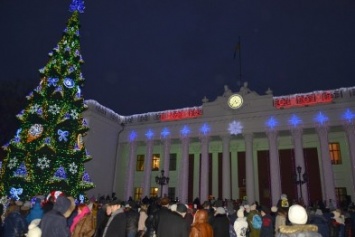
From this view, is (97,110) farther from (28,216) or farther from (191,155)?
(28,216)

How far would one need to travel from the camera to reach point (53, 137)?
17.1 metres

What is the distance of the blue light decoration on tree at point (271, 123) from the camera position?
25703 mm

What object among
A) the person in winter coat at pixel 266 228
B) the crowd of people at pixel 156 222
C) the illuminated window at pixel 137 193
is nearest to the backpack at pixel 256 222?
the crowd of people at pixel 156 222

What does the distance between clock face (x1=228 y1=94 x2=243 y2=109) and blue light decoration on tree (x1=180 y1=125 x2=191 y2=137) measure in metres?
5.16

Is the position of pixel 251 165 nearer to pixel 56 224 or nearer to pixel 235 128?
pixel 235 128

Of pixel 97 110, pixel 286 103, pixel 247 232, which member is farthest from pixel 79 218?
pixel 97 110

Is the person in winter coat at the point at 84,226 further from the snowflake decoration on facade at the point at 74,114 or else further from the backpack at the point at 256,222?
the snowflake decoration on facade at the point at 74,114

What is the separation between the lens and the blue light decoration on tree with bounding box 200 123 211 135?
1112 inches

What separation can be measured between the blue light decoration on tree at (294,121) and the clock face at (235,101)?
4.80 meters

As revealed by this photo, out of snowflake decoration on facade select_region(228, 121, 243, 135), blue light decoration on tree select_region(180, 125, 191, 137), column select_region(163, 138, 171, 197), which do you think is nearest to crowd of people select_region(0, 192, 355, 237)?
snowflake decoration on facade select_region(228, 121, 243, 135)

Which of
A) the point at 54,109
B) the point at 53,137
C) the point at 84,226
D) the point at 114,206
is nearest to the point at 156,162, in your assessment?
the point at 53,137

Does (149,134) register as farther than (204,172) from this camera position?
Yes

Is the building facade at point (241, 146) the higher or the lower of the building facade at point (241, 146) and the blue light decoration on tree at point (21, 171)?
the higher

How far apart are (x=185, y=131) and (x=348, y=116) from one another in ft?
49.0
